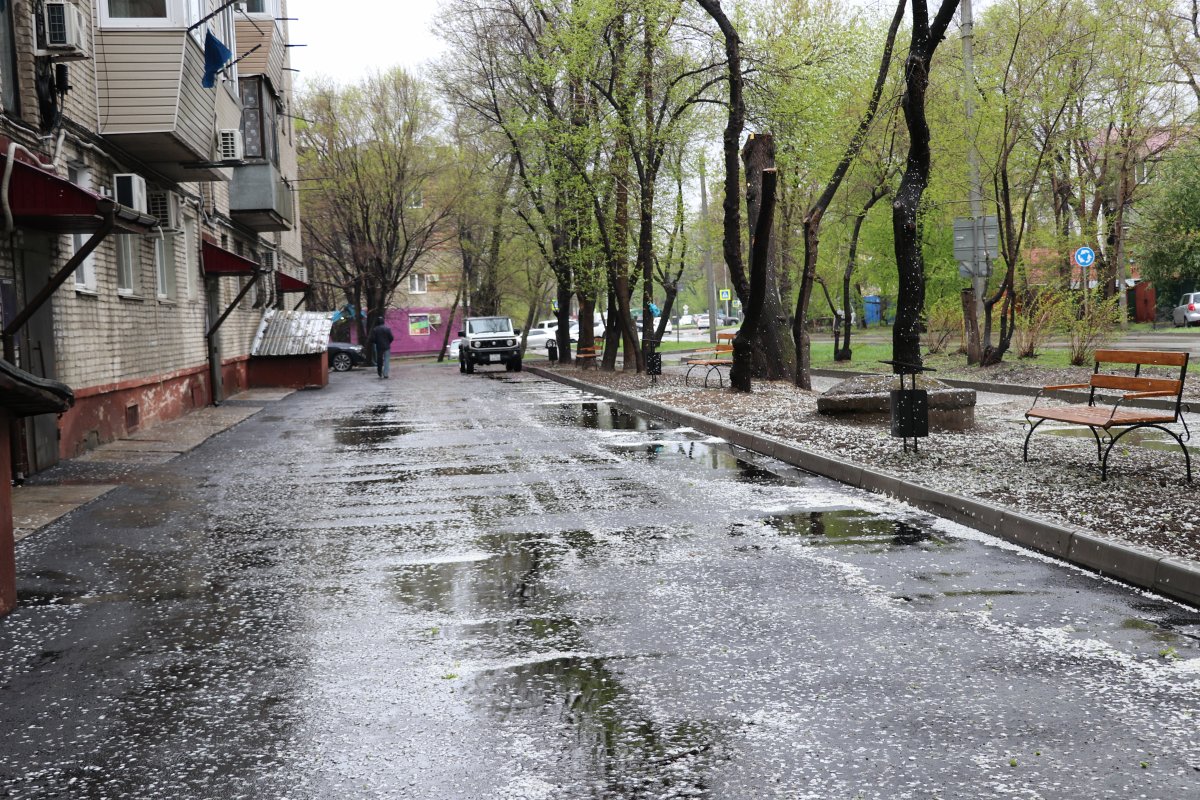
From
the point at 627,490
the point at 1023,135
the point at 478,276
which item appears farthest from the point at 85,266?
the point at 478,276

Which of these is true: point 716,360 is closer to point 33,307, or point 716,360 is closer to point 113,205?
point 113,205

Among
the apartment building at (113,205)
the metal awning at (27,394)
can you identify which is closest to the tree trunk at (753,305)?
the apartment building at (113,205)

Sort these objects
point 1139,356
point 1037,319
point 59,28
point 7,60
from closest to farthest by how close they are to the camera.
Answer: point 1139,356, point 7,60, point 59,28, point 1037,319

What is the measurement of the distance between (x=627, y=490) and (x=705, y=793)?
699 cm

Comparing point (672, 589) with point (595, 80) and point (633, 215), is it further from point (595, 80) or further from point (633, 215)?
point (633, 215)

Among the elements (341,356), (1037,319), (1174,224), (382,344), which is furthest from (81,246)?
(1174,224)

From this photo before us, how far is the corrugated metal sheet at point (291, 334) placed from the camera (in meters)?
32.4

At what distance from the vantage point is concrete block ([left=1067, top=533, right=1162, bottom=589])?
264 inches

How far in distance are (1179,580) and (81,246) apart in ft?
45.2

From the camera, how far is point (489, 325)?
44.1m

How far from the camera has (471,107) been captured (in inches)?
1475

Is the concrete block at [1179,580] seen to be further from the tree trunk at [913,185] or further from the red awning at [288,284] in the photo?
the red awning at [288,284]

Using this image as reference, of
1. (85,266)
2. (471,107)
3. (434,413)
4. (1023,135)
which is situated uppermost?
(471,107)

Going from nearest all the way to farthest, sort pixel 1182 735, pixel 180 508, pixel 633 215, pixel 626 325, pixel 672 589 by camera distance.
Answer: pixel 1182 735
pixel 672 589
pixel 180 508
pixel 626 325
pixel 633 215
